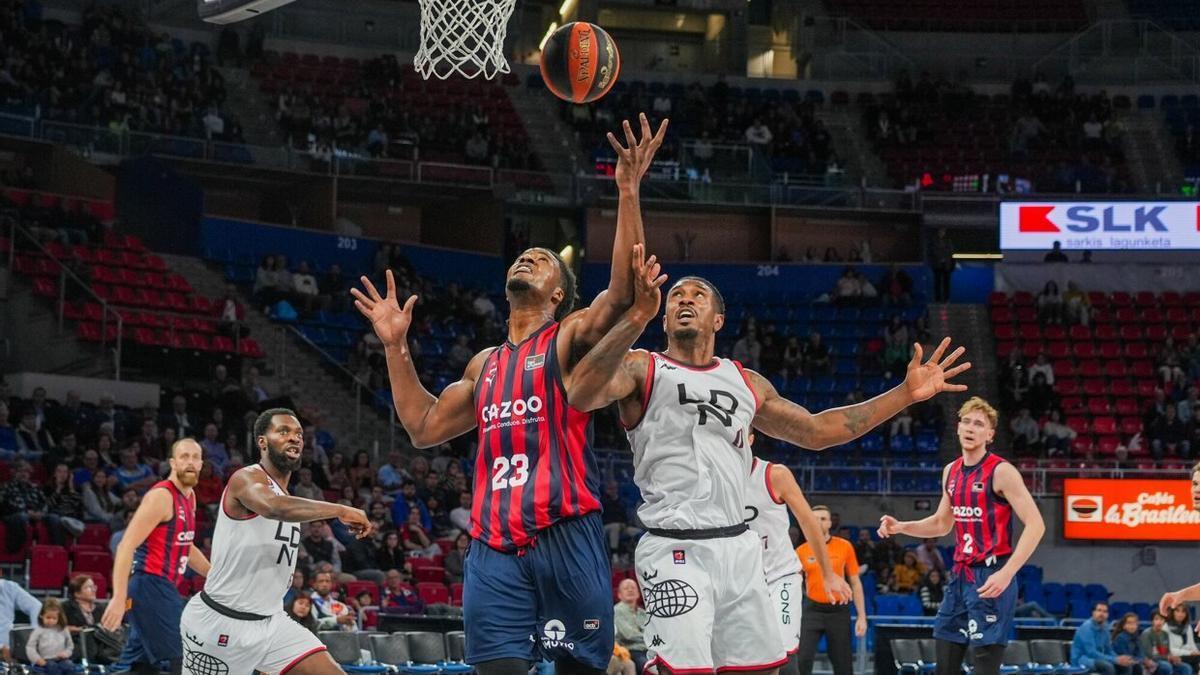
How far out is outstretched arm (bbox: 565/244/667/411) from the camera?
5855 mm

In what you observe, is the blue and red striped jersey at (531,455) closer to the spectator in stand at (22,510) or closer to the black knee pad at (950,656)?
the black knee pad at (950,656)

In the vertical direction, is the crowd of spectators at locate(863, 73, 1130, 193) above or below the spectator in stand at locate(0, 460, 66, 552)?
above

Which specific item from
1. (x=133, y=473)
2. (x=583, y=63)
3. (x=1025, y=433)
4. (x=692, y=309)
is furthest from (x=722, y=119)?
(x=692, y=309)

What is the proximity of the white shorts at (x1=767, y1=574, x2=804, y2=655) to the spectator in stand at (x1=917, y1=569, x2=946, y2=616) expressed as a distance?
9.98 m

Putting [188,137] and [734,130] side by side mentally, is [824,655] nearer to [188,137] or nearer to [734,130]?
[188,137]

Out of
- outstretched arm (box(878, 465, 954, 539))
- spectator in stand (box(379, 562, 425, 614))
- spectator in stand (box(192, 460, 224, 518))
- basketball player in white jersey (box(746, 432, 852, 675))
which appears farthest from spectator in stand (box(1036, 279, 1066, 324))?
basketball player in white jersey (box(746, 432, 852, 675))

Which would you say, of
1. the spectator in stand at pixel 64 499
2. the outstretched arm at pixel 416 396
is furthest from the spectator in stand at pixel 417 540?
the outstretched arm at pixel 416 396

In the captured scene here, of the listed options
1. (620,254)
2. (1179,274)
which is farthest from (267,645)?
(1179,274)

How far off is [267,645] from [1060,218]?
2500 centimetres

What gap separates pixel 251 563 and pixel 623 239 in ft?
13.0

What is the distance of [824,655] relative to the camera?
59.9ft

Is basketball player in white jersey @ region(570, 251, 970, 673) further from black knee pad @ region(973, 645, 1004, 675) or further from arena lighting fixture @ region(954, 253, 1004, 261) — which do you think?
arena lighting fixture @ region(954, 253, 1004, 261)

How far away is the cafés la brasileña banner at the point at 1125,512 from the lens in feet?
80.2

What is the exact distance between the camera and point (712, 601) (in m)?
7.01
